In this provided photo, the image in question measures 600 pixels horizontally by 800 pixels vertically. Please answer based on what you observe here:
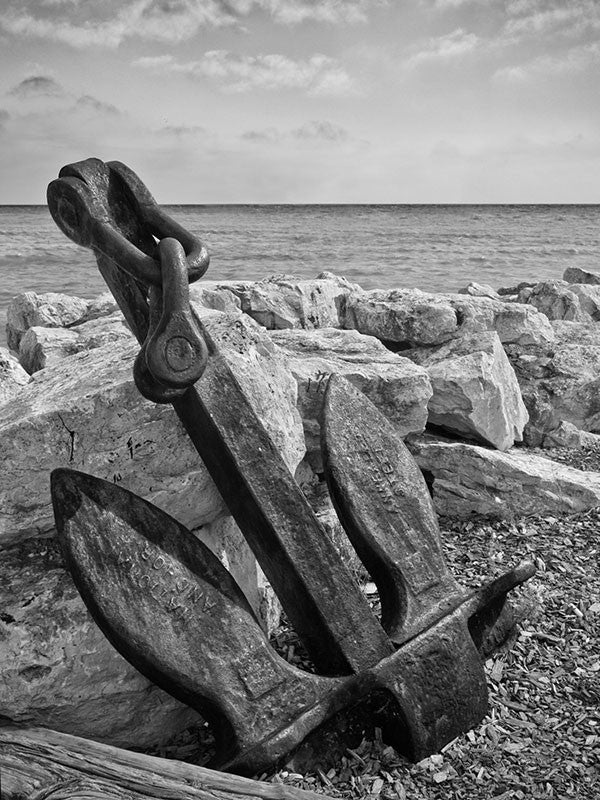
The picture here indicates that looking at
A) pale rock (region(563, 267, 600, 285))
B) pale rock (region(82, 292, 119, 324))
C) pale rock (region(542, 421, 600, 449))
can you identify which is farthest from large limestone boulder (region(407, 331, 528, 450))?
pale rock (region(563, 267, 600, 285))

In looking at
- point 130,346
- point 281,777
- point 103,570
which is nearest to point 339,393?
point 130,346

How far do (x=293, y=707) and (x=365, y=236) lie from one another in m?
32.1

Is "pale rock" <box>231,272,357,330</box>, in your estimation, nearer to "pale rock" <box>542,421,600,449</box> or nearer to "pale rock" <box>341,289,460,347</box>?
"pale rock" <box>341,289,460,347</box>

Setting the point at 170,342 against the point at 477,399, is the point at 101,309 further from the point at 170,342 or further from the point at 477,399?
the point at 170,342

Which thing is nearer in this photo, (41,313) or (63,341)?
(63,341)

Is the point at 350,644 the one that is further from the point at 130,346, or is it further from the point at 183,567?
the point at 130,346

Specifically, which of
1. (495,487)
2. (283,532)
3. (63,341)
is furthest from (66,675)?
(63,341)

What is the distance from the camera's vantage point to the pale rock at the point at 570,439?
477 cm

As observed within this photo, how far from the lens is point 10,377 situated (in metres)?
3.87

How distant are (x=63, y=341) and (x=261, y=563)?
3.20 m

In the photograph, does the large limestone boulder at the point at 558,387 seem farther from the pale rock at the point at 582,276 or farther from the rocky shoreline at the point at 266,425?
the pale rock at the point at 582,276

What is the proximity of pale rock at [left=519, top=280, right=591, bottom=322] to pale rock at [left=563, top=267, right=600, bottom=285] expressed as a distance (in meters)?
3.41

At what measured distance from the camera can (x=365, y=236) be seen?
33219 mm

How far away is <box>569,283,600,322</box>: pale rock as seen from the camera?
8.39 metres
